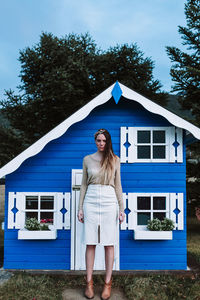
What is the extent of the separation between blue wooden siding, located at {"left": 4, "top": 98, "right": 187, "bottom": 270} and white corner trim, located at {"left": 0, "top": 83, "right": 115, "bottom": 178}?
1.36 feet

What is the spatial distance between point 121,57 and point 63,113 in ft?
20.8

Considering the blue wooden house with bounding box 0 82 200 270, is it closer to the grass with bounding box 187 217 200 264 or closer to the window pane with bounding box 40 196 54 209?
the window pane with bounding box 40 196 54 209

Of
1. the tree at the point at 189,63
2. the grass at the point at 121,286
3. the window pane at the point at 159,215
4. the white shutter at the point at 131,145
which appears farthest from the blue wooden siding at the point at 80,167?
the tree at the point at 189,63

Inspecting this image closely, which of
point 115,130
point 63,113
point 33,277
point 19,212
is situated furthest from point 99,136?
point 63,113

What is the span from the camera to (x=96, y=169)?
4.77 metres

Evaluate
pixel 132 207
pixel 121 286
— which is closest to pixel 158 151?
pixel 132 207

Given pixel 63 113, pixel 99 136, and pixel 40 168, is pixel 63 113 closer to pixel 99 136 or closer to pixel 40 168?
pixel 40 168

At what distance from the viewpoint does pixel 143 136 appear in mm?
6527

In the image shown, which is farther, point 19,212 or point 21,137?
point 21,137

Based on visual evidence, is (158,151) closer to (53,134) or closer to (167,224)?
(167,224)

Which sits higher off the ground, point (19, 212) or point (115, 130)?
point (115, 130)

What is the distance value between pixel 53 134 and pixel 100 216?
2.13 meters

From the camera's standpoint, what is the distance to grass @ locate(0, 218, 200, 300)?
4.96 metres

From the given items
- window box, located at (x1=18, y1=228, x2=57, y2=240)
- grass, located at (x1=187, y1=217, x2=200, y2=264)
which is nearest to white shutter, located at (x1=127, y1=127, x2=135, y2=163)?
window box, located at (x1=18, y1=228, x2=57, y2=240)
